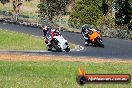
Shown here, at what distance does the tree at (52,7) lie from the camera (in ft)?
219

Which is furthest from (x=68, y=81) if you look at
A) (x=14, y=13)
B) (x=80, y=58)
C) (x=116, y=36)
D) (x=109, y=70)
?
(x=14, y=13)

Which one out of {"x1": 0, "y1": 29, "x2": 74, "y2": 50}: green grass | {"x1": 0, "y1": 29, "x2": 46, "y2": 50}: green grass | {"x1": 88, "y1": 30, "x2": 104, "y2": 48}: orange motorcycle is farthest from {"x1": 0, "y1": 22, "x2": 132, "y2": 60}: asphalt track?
{"x1": 0, "y1": 29, "x2": 46, "y2": 50}: green grass

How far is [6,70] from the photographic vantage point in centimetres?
1836

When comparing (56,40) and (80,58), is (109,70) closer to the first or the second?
(80,58)

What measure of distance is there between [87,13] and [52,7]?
623 centimetres

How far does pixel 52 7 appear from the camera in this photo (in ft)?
221

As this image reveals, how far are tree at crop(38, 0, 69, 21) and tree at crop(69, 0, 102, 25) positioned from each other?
289 centimetres

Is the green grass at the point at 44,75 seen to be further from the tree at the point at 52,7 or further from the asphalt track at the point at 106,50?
the tree at the point at 52,7

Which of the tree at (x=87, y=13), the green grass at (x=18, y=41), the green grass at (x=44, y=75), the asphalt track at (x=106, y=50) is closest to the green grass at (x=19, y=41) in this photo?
the green grass at (x=18, y=41)

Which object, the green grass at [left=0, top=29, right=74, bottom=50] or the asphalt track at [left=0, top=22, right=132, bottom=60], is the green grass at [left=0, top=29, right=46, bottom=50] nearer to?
the green grass at [left=0, top=29, right=74, bottom=50]

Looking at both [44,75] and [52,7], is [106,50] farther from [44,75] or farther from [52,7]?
[52,7]

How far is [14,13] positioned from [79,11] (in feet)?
40.8

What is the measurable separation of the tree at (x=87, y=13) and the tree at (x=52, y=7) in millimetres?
2894

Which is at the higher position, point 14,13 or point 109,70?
point 109,70
